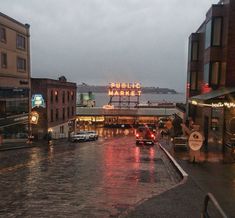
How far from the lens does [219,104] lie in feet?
75.2

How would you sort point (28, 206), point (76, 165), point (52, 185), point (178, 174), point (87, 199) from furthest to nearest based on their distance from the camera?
point (76, 165) → point (178, 174) → point (52, 185) → point (87, 199) → point (28, 206)

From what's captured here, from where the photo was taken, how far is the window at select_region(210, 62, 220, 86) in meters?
27.2

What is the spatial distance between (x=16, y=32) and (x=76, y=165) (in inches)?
1329

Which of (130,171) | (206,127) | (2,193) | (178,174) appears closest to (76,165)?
(130,171)

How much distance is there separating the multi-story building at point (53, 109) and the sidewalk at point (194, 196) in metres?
43.4

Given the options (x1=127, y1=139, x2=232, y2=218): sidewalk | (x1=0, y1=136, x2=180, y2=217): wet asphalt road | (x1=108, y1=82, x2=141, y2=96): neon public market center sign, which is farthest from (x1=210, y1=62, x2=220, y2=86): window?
(x1=108, y1=82, x2=141, y2=96): neon public market center sign

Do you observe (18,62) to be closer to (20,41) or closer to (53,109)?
(20,41)

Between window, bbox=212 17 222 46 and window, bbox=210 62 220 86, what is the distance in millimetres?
1516

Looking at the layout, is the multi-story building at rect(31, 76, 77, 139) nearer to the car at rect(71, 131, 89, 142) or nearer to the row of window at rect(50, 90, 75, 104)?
the row of window at rect(50, 90, 75, 104)

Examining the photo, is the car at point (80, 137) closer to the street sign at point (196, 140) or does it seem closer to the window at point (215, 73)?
the window at point (215, 73)

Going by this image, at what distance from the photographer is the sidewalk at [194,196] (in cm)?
953


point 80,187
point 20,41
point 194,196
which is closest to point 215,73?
point 80,187

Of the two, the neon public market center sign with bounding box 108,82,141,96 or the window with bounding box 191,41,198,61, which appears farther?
the neon public market center sign with bounding box 108,82,141,96

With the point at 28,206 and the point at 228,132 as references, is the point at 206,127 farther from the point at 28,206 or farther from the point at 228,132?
the point at 28,206
